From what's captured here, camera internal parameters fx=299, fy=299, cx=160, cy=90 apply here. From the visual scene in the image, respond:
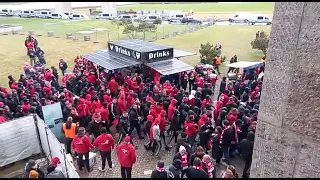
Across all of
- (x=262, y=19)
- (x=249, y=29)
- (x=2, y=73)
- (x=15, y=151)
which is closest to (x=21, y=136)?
(x=15, y=151)

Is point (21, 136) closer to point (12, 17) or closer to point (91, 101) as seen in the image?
point (91, 101)

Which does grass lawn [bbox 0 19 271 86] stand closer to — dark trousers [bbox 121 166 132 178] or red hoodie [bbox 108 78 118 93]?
red hoodie [bbox 108 78 118 93]

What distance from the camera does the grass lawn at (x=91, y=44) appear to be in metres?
23.9

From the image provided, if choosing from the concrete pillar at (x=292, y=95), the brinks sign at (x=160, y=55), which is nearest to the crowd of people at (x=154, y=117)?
the brinks sign at (x=160, y=55)

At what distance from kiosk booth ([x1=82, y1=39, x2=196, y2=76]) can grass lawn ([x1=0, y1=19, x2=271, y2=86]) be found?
23.7ft

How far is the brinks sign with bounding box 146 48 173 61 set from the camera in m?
14.6

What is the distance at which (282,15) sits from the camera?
195 inches

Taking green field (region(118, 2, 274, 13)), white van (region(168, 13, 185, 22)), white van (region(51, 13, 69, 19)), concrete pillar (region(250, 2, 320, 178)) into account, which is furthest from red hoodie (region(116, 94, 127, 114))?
green field (region(118, 2, 274, 13))

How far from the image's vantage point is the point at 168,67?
1423 centimetres

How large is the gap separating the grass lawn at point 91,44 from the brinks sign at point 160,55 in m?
7.69

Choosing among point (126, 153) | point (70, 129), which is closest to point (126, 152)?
point (126, 153)

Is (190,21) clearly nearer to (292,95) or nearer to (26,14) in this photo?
(26,14)

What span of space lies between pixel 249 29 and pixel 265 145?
113 feet

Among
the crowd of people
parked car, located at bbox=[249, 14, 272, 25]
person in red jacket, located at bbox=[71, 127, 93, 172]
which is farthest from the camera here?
parked car, located at bbox=[249, 14, 272, 25]
